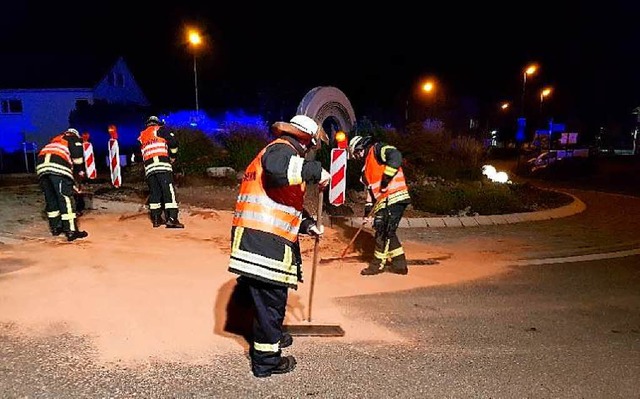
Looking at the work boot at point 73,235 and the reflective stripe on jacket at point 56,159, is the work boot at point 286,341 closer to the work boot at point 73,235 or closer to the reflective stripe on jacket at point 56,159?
the work boot at point 73,235

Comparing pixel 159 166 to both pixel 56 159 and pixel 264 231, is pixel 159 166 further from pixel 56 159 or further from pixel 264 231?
pixel 264 231

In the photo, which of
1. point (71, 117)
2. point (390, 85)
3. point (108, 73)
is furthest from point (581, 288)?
point (390, 85)

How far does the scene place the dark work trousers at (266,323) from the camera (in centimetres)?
404

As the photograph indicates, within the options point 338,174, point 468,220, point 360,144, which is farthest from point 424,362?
point 468,220

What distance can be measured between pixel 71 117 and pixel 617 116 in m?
46.9

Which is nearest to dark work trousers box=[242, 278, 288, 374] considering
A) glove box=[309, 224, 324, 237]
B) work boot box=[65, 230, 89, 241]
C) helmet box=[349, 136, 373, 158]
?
glove box=[309, 224, 324, 237]

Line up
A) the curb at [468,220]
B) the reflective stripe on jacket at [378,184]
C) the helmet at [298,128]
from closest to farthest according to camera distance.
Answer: the helmet at [298,128], the reflective stripe on jacket at [378,184], the curb at [468,220]

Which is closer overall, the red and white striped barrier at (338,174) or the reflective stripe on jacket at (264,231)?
the reflective stripe on jacket at (264,231)

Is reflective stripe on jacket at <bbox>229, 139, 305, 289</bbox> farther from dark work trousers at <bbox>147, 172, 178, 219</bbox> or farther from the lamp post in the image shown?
the lamp post

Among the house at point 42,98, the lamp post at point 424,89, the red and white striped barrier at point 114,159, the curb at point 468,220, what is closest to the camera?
the curb at point 468,220

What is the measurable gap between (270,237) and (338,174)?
3.76m

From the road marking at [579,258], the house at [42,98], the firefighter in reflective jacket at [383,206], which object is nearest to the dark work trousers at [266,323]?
the firefighter in reflective jacket at [383,206]

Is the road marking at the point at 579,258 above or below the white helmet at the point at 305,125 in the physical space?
below

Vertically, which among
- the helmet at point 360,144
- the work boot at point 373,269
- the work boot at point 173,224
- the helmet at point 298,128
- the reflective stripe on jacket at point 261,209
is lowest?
the work boot at point 373,269
